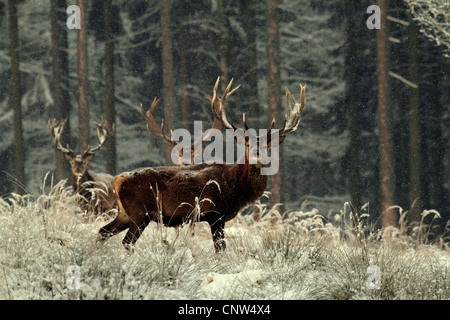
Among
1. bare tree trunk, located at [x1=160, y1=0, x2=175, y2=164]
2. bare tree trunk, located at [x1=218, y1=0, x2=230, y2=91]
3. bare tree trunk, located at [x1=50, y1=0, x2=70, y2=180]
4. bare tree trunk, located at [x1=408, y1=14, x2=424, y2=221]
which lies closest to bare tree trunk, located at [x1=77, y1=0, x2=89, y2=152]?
bare tree trunk, located at [x1=50, y1=0, x2=70, y2=180]

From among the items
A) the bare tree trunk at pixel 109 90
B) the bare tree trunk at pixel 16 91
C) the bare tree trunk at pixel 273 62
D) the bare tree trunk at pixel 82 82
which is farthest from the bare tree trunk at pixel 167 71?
the bare tree trunk at pixel 16 91

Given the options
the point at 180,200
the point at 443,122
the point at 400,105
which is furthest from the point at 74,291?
the point at 443,122

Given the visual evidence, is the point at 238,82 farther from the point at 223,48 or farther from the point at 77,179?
the point at 77,179

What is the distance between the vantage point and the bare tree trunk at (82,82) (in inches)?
582

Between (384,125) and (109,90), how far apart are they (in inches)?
324

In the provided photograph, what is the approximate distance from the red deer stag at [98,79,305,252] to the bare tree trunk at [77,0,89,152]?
9084 millimetres

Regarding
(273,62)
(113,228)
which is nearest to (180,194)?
(113,228)

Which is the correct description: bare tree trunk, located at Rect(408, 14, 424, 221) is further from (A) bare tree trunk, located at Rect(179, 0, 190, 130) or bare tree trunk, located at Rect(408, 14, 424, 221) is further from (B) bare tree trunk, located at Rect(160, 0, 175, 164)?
(A) bare tree trunk, located at Rect(179, 0, 190, 130)

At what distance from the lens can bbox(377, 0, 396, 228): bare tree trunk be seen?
1255 cm

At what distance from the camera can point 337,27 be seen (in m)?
20.2

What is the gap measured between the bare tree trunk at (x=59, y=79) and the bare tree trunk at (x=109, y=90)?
128 centimetres

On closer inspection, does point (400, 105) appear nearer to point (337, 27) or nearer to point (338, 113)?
point (338, 113)

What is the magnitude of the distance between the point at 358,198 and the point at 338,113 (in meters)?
A: 5.76
